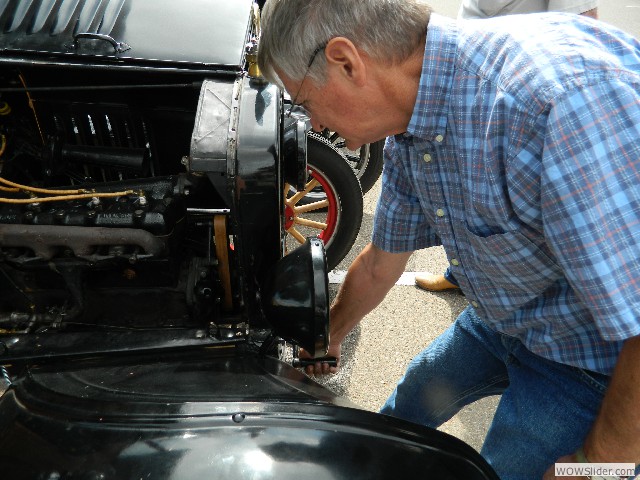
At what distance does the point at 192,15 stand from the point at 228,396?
52.3 inches

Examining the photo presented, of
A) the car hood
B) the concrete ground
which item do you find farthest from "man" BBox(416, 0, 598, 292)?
the car hood

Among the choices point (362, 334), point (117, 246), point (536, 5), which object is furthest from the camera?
point (362, 334)

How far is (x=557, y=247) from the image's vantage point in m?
1.04

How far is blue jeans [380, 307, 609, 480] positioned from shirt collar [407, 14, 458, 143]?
0.66 meters

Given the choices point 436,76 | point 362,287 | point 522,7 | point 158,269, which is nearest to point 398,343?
point 362,287

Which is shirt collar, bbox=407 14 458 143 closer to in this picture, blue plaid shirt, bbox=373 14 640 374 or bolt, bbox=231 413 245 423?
blue plaid shirt, bbox=373 14 640 374

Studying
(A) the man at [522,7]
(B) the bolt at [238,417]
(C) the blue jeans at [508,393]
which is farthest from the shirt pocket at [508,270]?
(A) the man at [522,7]

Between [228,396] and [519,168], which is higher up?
[519,168]

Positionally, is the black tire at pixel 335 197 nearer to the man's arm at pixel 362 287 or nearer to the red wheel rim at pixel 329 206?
the red wheel rim at pixel 329 206

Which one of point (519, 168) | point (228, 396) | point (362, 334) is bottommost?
point (362, 334)

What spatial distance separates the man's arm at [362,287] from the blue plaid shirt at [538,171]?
0.29 m

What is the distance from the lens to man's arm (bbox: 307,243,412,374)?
68.8 inches

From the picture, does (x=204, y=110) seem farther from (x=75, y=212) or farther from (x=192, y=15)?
(x=192, y=15)

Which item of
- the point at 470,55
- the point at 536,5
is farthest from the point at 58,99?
the point at 536,5
